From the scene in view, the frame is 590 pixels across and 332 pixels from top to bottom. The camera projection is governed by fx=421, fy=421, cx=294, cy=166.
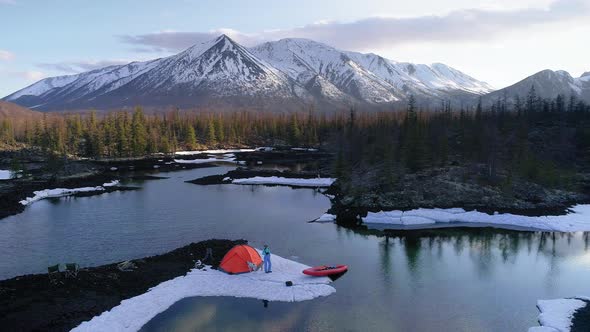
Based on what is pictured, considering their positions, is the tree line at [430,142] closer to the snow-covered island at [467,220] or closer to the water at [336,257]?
the snow-covered island at [467,220]

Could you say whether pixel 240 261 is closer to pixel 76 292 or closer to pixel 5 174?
pixel 76 292

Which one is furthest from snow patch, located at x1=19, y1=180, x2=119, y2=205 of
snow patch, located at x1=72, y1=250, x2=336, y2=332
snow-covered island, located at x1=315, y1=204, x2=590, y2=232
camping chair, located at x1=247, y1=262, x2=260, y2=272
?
camping chair, located at x1=247, y1=262, x2=260, y2=272

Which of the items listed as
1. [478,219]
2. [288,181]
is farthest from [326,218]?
[288,181]

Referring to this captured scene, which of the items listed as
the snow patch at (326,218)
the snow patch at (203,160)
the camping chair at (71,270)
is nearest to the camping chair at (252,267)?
the camping chair at (71,270)

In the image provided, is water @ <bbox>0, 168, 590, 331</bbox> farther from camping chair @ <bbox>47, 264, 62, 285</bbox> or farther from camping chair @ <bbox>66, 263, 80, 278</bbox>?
camping chair @ <bbox>66, 263, 80, 278</bbox>

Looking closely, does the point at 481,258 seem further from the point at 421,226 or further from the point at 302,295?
the point at 302,295

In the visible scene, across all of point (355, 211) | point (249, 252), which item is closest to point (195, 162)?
point (355, 211)

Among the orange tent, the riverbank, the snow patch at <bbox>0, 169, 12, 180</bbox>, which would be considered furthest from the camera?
the snow patch at <bbox>0, 169, 12, 180</bbox>
